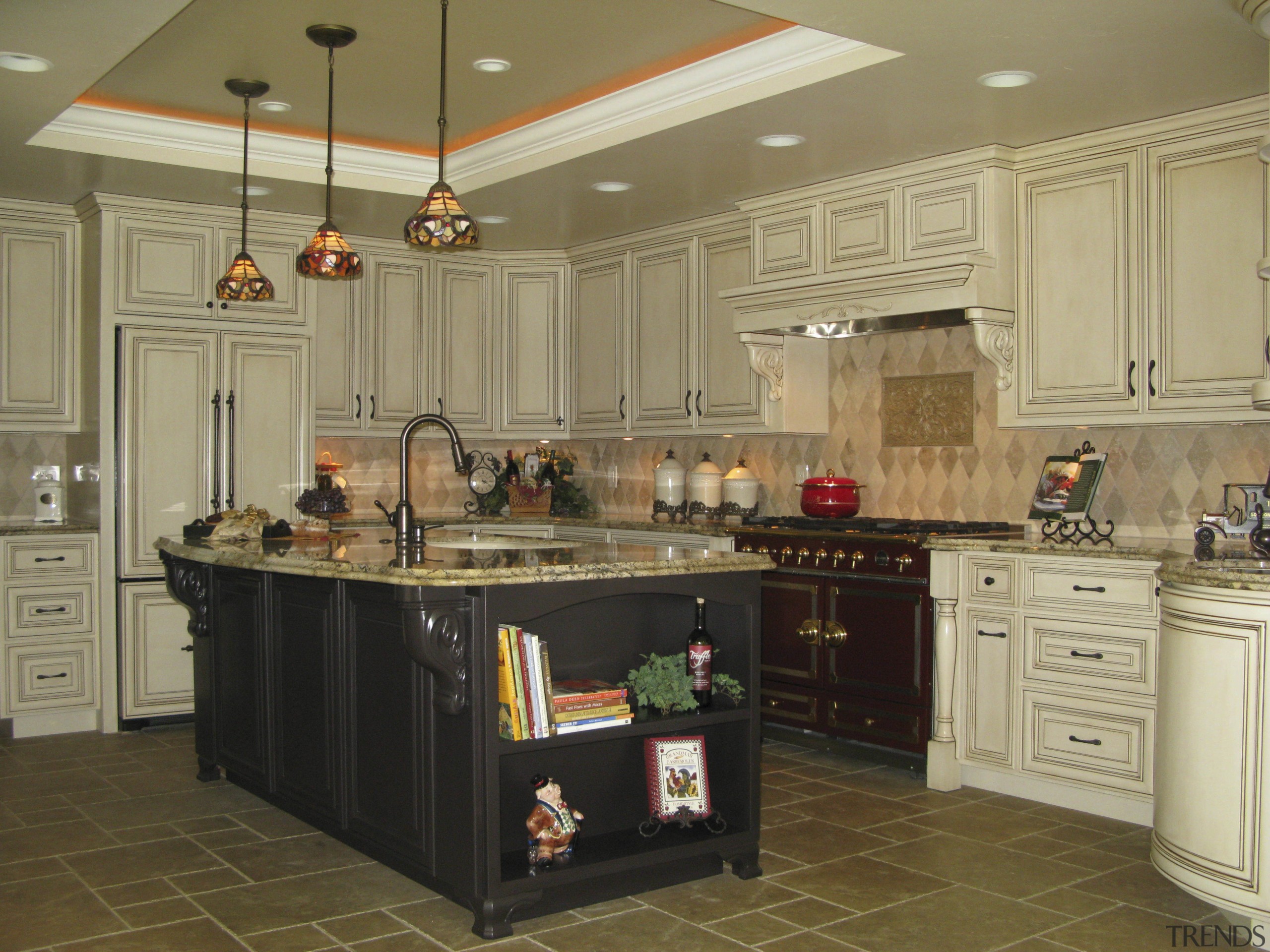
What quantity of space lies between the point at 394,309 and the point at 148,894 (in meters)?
3.95

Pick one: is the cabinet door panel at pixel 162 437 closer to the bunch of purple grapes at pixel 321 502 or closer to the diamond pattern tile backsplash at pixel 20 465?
the diamond pattern tile backsplash at pixel 20 465

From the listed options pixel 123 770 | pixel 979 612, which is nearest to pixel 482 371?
pixel 123 770

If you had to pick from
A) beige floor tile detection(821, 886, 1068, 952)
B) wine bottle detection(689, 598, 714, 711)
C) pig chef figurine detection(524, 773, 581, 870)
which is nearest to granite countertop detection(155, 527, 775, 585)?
wine bottle detection(689, 598, 714, 711)

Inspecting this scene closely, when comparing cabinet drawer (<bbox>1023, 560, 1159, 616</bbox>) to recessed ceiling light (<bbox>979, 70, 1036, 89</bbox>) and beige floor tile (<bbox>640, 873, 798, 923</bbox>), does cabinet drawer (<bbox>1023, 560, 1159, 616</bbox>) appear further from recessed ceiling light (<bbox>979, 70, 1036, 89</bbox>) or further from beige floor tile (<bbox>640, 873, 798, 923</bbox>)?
recessed ceiling light (<bbox>979, 70, 1036, 89</bbox>)

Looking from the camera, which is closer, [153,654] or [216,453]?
[153,654]

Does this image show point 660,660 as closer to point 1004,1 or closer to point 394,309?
point 1004,1

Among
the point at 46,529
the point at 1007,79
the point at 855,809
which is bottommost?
the point at 855,809

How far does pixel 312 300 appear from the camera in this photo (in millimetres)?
6191

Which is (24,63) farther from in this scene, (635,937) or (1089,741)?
(1089,741)

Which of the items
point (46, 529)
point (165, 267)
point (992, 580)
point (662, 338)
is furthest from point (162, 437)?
point (992, 580)

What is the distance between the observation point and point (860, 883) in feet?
11.3

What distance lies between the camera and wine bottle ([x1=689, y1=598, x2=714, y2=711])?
3.48 metres

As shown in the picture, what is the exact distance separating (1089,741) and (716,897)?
5.25 ft

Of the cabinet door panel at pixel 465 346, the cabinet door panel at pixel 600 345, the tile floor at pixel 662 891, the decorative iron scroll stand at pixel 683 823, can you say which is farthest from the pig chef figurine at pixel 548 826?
the cabinet door panel at pixel 465 346
